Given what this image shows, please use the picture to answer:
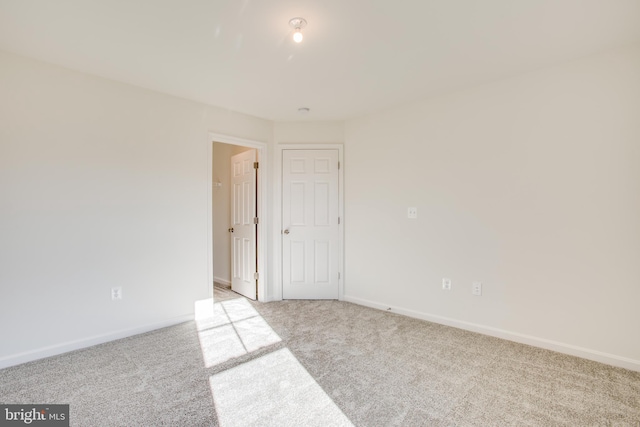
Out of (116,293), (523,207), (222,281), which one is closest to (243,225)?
(222,281)

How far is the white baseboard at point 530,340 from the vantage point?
242 cm

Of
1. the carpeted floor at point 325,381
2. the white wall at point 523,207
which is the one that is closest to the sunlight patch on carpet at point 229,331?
the carpeted floor at point 325,381

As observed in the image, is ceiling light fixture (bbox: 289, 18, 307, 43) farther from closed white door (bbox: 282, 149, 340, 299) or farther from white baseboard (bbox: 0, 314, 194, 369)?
white baseboard (bbox: 0, 314, 194, 369)

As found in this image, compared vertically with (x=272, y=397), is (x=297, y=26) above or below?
above

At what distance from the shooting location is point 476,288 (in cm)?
314

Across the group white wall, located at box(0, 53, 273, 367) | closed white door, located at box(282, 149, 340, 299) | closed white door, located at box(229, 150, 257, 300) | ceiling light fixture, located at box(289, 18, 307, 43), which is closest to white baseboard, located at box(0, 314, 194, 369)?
white wall, located at box(0, 53, 273, 367)

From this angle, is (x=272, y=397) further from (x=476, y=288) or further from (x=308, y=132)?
(x=308, y=132)

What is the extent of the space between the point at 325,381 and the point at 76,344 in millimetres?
2198

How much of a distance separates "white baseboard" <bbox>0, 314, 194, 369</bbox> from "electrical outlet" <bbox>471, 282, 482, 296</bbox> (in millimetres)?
3047

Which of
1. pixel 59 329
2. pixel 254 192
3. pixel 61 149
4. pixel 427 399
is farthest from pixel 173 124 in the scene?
pixel 427 399

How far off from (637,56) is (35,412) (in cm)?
473

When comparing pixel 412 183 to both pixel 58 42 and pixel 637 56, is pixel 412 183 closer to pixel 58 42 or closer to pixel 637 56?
pixel 637 56

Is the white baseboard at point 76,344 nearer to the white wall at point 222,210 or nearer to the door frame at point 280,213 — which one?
the door frame at point 280,213

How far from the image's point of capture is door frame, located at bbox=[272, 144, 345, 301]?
4.27 metres
